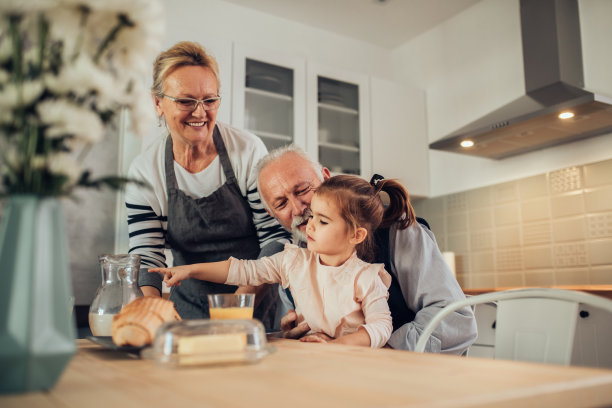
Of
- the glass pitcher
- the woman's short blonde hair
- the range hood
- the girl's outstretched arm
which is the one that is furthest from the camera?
the range hood

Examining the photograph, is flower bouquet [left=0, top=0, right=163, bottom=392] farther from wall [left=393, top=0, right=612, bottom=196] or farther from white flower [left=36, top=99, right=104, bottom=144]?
wall [left=393, top=0, right=612, bottom=196]

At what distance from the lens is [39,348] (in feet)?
1.75

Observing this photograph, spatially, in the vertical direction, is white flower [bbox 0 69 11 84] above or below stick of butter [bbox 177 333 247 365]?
above

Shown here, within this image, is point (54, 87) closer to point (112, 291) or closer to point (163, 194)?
point (112, 291)

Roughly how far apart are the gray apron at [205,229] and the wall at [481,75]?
2091 mm

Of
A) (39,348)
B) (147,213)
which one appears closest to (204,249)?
(147,213)

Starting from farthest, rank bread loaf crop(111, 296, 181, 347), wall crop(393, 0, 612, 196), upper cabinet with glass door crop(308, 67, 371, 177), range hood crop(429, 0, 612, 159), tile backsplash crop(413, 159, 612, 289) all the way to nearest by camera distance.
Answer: upper cabinet with glass door crop(308, 67, 371, 177) < wall crop(393, 0, 612, 196) < tile backsplash crop(413, 159, 612, 289) < range hood crop(429, 0, 612, 159) < bread loaf crop(111, 296, 181, 347)

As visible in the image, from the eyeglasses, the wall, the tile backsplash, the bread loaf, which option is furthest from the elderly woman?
the wall

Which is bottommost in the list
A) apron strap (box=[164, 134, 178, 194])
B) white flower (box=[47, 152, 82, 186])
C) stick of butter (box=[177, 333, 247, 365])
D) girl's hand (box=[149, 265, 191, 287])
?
stick of butter (box=[177, 333, 247, 365])

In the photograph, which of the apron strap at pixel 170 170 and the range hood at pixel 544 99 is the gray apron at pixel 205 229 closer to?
the apron strap at pixel 170 170

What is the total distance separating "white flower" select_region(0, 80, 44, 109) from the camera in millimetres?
540

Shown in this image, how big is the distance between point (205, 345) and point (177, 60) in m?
1.47

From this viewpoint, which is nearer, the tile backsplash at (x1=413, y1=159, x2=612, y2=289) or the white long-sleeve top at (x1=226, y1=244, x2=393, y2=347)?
the white long-sleeve top at (x1=226, y1=244, x2=393, y2=347)

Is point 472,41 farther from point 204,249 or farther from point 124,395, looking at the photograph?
point 124,395
